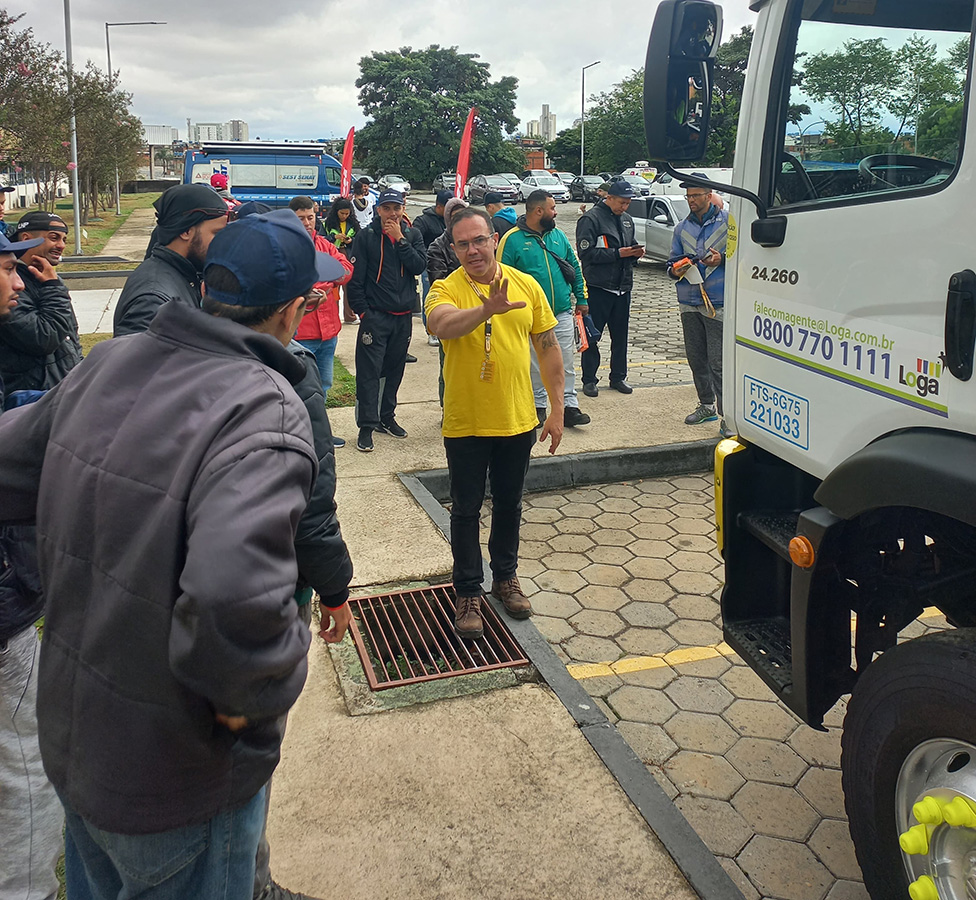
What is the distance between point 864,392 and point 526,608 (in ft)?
7.51

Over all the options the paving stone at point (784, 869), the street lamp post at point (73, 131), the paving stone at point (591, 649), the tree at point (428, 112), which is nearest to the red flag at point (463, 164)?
the paving stone at point (591, 649)

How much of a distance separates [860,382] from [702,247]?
5075 millimetres

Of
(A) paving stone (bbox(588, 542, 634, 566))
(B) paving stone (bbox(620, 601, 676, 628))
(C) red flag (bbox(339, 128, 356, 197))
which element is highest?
(C) red flag (bbox(339, 128, 356, 197))

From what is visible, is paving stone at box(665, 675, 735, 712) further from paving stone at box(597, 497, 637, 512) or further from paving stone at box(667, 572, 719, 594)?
paving stone at box(597, 497, 637, 512)

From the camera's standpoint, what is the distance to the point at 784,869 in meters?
2.73

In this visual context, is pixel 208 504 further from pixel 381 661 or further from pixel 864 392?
pixel 381 661

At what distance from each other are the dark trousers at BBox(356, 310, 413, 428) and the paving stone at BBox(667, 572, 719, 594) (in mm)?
2843

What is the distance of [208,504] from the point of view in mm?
1425

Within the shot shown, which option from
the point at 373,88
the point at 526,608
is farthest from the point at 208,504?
the point at 373,88

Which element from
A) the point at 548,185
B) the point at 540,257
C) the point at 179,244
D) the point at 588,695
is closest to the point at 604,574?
the point at 588,695

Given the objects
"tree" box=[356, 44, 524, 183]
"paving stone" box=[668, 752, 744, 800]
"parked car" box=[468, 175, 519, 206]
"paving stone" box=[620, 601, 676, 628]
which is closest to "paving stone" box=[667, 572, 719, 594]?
"paving stone" box=[620, 601, 676, 628]

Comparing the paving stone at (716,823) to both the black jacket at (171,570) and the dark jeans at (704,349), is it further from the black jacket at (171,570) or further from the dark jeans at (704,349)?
the dark jeans at (704,349)

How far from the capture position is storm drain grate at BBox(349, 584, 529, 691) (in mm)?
3840

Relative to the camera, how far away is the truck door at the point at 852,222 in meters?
2.01
